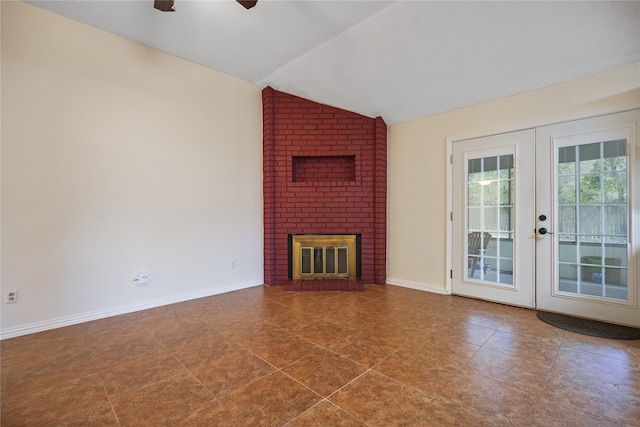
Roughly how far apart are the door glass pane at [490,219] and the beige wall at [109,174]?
119 inches

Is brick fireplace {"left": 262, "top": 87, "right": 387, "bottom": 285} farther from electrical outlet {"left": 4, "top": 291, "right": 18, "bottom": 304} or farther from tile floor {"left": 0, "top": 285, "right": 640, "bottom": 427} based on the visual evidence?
electrical outlet {"left": 4, "top": 291, "right": 18, "bottom": 304}

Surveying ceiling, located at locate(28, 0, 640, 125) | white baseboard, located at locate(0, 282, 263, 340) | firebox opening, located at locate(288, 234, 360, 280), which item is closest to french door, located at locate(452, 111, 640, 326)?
ceiling, located at locate(28, 0, 640, 125)

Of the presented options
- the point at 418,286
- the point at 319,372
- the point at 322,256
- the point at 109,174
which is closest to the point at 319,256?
the point at 322,256

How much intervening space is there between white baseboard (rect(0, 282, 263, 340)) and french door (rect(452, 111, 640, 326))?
3200mm

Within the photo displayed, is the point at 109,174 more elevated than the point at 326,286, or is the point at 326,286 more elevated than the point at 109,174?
the point at 109,174

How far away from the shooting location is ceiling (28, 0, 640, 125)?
238 centimetres

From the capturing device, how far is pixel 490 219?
11.1ft

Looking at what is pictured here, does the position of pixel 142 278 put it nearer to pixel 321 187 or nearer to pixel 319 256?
pixel 319 256

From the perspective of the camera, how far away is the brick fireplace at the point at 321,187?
164 inches

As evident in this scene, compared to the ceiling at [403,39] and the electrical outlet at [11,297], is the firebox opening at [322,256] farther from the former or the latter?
the electrical outlet at [11,297]

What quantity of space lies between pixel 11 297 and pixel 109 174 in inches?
51.9

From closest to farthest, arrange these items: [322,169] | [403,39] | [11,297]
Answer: [11,297] < [403,39] < [322,169]

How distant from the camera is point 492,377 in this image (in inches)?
70.5

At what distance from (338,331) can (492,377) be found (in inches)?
46.0
